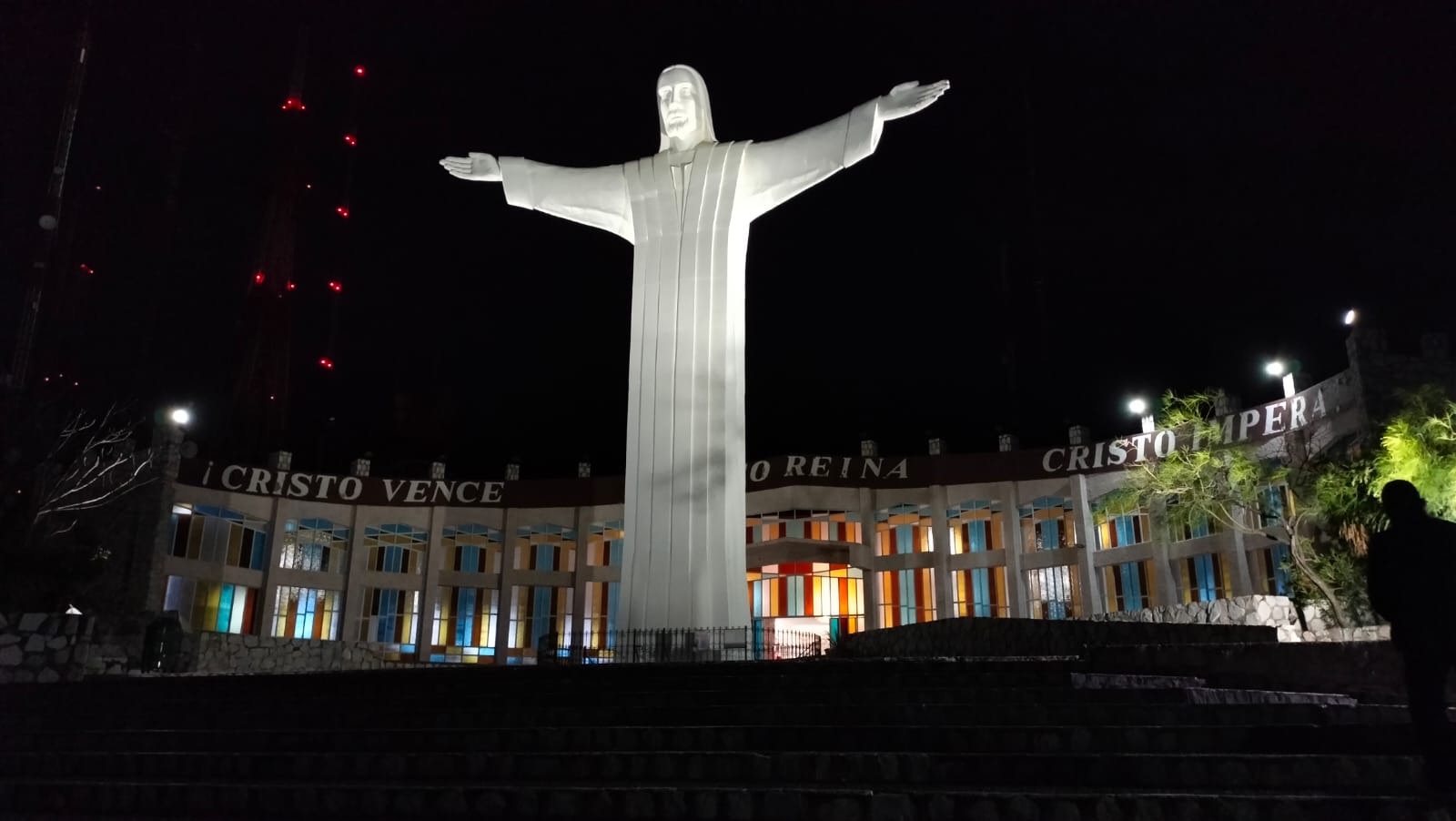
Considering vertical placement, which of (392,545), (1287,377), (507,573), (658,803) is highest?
(1287,377)

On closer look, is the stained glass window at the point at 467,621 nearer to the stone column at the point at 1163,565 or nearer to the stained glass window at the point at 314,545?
the stained glass window at the point at 314,545

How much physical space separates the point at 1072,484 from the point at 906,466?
5320 millimetres

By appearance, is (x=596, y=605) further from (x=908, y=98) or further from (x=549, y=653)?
(x=908, y=98)

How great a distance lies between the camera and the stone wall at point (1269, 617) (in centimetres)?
1797

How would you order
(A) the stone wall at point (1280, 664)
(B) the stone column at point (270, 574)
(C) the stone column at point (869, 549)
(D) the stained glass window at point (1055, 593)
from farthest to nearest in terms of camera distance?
1. (C) the stone column at point (869, 549)
2. (B) the stone column at point (270, 574)
3. (D) the stained glass window at point (1055, 593)
4. (A) the stone wall at point (1280, 664)

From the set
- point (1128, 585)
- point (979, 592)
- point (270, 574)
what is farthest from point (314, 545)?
point (1128, 585)

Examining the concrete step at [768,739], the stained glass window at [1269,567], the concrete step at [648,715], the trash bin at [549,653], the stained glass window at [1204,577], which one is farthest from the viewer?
the stained glass window at [1204,577]

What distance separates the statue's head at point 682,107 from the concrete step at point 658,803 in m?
12.1

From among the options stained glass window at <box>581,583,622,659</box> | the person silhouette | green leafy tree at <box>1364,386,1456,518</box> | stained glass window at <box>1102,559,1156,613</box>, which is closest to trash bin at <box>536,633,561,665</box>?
the person silhouette

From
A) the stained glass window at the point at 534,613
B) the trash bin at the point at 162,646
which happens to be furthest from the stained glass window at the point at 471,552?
the trash bin at the point at 162,646

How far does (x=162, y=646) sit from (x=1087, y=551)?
986 inches

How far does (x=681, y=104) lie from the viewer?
1573cm

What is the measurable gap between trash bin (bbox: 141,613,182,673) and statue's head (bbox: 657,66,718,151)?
12.2 meters

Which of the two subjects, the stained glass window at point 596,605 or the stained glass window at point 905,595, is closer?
the stained glass window at point 905,595
